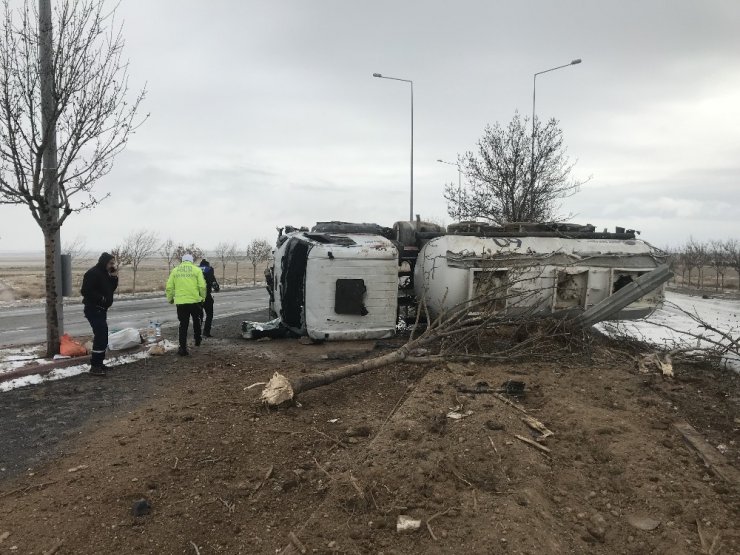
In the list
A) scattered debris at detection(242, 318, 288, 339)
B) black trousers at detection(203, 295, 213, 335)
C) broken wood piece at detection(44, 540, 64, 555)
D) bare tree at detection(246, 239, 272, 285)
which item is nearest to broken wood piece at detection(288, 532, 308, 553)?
broken wood piece at detection(44, 540, 64, 555)

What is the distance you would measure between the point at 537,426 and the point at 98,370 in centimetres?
566

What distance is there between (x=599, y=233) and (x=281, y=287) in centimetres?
582

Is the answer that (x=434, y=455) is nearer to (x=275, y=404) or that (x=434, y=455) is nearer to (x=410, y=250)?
(x=275, y=404)

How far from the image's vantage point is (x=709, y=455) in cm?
413

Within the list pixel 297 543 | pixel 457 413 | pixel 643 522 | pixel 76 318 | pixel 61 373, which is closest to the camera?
pixel 297 543

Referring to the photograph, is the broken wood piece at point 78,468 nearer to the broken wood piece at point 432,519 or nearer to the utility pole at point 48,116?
the broken wood piece at point 432,519

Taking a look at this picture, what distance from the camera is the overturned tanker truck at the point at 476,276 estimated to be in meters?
8.41

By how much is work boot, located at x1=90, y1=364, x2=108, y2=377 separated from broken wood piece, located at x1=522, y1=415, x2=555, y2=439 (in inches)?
211

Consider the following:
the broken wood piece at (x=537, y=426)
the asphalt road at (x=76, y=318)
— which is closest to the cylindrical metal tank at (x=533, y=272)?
the broken wood piece at (x=537, y=426)

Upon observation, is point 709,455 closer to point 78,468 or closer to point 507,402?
point 507,402

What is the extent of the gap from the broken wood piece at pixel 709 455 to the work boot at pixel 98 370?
6634mm

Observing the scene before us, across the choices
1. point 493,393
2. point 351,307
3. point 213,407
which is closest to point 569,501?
point 493,393

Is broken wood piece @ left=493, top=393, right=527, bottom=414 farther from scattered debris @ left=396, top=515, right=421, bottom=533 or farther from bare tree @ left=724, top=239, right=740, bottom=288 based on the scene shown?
bare tree @ left=724, top=239, right=740, bottom=288

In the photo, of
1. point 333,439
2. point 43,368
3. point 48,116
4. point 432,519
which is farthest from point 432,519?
point 48,116
